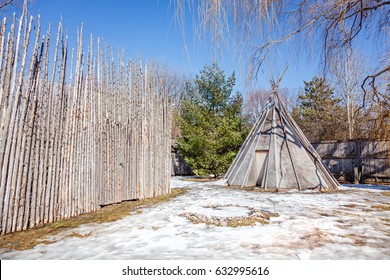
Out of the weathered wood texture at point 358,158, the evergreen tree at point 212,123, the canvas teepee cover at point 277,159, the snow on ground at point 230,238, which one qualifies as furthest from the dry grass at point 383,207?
the evergreen tree at point 212,123

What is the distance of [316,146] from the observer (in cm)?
1188

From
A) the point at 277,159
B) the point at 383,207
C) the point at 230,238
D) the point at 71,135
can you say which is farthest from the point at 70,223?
the point at 277,159

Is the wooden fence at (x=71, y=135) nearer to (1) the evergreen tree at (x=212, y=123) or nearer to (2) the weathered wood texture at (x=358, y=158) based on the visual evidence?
(1) the evergreen tree at (x=212, y=123)

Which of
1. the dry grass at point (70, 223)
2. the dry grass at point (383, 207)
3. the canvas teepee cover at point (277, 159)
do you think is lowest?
the dry grass at point (383, 207)

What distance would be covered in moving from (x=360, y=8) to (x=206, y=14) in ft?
9.82

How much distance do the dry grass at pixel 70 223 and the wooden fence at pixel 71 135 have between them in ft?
0.51

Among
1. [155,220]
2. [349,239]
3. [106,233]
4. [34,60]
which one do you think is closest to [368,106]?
[349,239]

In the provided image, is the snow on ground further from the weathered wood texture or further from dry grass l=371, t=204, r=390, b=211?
the weathered wood texture

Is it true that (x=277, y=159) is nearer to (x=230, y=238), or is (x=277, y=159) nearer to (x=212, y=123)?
(x=212, y=123)

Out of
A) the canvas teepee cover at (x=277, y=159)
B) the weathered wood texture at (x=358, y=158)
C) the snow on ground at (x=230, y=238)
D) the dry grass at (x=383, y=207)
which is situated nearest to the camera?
the snow on ground at (x=230, y=238)

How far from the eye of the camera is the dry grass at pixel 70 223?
297 cm

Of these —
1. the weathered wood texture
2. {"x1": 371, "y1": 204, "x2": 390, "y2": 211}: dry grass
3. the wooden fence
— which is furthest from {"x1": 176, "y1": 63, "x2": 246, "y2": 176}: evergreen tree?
{"x1": 371, "y1": 204, "x2": 390, "y2": 211}: dry grass

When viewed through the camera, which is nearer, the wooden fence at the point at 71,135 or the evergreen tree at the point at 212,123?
the wooden fence at the point at 71,135

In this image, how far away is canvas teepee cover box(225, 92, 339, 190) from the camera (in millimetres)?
8234
